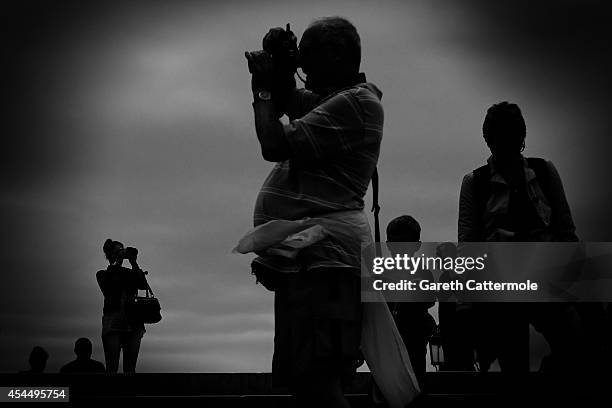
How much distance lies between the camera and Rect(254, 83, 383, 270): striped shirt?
264cm

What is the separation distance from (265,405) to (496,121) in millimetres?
2264

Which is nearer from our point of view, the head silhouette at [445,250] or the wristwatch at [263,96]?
the wristwatch at [263,96]

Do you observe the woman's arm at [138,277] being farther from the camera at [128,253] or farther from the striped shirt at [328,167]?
the striped shirt at [328,167]

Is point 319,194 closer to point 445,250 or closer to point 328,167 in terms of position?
point 328,167

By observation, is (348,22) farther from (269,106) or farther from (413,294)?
(413,294)

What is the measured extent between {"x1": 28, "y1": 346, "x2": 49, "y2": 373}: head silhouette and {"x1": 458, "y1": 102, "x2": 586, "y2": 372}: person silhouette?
17.9ft

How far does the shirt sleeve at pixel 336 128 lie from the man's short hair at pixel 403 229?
2.22 m

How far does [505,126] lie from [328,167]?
5.78 ft

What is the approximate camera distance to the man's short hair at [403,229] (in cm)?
499

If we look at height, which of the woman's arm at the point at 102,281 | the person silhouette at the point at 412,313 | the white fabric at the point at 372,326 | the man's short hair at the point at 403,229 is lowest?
the white fabric at the point at 372,326

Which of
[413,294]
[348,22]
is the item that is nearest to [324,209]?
[348,22]

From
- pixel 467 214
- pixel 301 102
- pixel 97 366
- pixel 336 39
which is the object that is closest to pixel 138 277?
pixel 97 366

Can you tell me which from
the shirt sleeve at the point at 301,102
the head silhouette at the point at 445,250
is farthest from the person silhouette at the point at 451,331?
the shirt sleeve at the point at 301,102

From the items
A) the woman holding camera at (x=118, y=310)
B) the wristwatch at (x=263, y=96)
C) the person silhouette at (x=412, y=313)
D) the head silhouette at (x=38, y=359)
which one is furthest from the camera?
the woman holding camera at (x=118, y=310)
